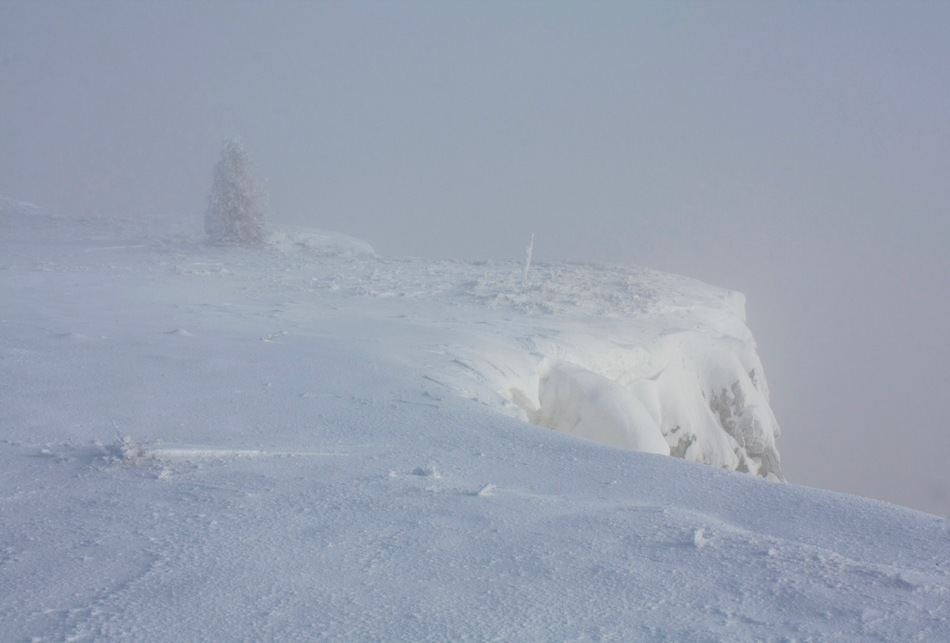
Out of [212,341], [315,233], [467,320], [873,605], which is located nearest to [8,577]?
[873,605]

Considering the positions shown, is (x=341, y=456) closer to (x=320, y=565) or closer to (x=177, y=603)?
(x=320, y=565)

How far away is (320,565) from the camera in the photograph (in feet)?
9.20

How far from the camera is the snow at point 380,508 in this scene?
2.48m

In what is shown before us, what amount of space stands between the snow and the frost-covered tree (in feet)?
28.7

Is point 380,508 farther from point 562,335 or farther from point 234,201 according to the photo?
point 234,201

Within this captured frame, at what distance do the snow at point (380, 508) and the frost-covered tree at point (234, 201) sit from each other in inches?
344

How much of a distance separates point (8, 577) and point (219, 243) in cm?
1469

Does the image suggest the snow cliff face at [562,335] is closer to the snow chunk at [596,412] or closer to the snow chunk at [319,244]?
the snow chunk at [596,412]

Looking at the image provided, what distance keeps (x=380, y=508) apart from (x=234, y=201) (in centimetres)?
1446

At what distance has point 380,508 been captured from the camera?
3.37m

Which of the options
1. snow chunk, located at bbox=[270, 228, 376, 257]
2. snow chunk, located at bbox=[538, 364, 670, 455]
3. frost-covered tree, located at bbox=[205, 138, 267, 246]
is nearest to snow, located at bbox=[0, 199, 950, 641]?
snow chunk, located at bbox=[538, 364, 670, 455]

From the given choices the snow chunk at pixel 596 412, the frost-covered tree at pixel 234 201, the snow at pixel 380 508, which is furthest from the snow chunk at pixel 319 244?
the snow chunk at pixel 596 412

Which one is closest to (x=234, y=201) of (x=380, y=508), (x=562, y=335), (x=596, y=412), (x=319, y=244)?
(x=319, y=244)

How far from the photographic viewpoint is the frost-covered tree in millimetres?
16344
